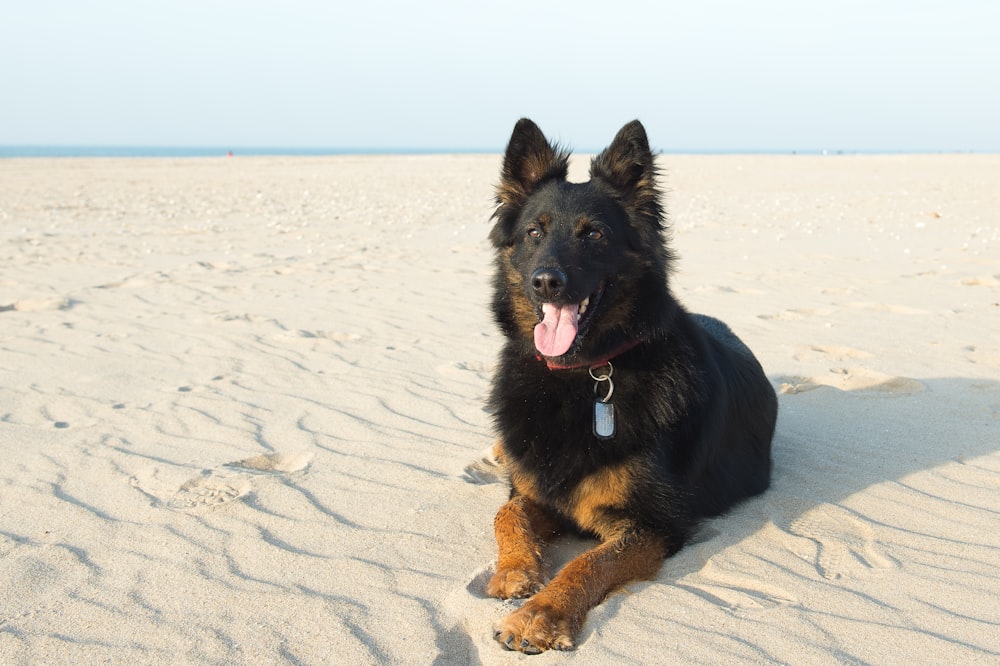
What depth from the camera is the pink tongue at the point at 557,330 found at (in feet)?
12.2

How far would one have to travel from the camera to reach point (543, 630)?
280cm

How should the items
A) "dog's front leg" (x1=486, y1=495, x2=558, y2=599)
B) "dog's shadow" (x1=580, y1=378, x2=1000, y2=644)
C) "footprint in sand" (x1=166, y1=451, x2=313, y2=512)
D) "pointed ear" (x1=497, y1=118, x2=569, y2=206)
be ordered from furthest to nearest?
"pointed ear" (x1=497, y1=118, x2=569, y2=206) → "footprint in sand" (x1=166, y1=451, x2=313, y2=512) → "dog's shadow" (x1=580, y1=378, x2=1000, y2=644) → "dog's front leg" (x1=486, y1=495, x2=558, y2=599)

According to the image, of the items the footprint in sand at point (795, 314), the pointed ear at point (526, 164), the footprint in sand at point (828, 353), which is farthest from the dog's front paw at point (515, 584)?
the footprint in sand at point (795, 314)

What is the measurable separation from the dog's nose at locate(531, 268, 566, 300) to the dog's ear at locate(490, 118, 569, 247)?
665 mm

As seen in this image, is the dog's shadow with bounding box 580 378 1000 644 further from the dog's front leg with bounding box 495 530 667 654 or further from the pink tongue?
the pink tongue

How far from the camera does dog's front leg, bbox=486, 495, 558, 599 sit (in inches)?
125

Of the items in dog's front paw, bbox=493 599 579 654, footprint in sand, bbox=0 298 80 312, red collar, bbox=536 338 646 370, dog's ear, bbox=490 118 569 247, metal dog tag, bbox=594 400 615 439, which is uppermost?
dog's ear, bbox=490 118 569 247

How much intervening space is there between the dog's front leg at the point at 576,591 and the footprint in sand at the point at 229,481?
1.75 metres

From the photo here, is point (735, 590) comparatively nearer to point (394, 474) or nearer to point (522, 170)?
point (394, 474)

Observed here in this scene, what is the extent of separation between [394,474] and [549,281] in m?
1.46

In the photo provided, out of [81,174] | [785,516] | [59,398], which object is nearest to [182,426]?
[59,398]

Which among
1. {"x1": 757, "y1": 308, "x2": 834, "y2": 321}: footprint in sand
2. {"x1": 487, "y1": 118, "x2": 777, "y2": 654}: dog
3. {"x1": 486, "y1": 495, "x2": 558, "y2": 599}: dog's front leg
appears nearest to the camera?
{"x1": 486, "y1": 495, "x2": 558, "y2": 599}: dog's front leg

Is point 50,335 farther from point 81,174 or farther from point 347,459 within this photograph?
point 81,174

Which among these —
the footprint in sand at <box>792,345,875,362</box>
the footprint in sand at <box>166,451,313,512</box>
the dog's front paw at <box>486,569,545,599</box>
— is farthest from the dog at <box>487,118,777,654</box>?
the footprint in sand at <box>792,345,875,362</box>
